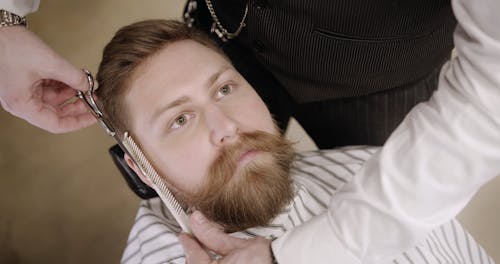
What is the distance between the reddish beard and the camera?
115 cm

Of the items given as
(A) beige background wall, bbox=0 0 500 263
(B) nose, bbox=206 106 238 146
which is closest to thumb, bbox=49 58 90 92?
(B) nose, bbox=206 106 238 146

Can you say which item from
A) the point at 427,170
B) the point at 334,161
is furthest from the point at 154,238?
the point at 427,170

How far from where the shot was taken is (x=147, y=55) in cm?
127

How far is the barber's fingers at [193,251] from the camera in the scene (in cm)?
99

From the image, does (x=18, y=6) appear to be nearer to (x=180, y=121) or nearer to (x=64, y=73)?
(x=64, y=73)

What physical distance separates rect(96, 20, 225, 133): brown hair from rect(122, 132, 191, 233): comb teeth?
7 cm

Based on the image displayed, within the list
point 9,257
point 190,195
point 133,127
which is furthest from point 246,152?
point 9,257

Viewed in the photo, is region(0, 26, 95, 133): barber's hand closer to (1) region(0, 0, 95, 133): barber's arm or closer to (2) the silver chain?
(1) region(0, 0, 95, 133): barber's arm

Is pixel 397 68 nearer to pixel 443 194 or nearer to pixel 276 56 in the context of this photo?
pixel 276 56

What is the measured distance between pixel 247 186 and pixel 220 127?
14cm

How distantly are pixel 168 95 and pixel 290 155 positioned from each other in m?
0.32

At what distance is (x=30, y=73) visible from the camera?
110 cm

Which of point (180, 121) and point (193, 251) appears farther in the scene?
point (180, 121)

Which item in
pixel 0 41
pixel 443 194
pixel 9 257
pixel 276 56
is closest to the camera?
pixel 443 194
